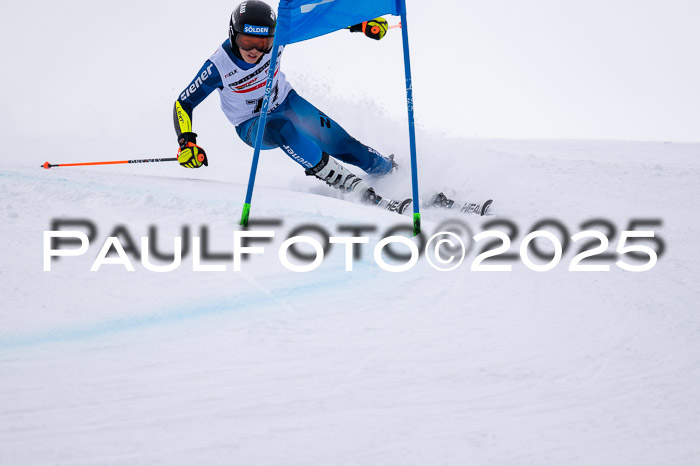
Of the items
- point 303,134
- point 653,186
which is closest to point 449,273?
point 303,134

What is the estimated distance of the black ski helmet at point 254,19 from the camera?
382 cm

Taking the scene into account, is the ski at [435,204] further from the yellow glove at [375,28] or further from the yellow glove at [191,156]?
the yellow glove at [191,156]

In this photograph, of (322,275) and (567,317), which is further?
(322,275)

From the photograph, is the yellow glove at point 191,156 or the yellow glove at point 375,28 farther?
the yellow glove at point 375,28

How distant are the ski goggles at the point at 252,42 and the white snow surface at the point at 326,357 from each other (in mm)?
1316

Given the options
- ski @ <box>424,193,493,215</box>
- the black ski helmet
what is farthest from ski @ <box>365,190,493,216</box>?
the black ski helmet

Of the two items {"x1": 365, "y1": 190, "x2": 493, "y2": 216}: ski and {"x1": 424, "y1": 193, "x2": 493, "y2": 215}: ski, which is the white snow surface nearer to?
{"x1": 365, "y1": 190, "x2": 493, "y2": 216}: ski

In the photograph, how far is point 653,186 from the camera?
5855mm

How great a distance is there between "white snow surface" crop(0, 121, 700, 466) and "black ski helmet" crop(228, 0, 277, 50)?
Answer: 1335 millimetres

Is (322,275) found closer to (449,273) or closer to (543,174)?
(449,273)

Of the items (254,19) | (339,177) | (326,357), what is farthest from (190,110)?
(326,357)

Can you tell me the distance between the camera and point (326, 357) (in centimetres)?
191

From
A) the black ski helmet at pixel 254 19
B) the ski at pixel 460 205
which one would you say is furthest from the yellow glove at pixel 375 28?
the ski at pixel 460 205

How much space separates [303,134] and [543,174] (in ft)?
11.2
